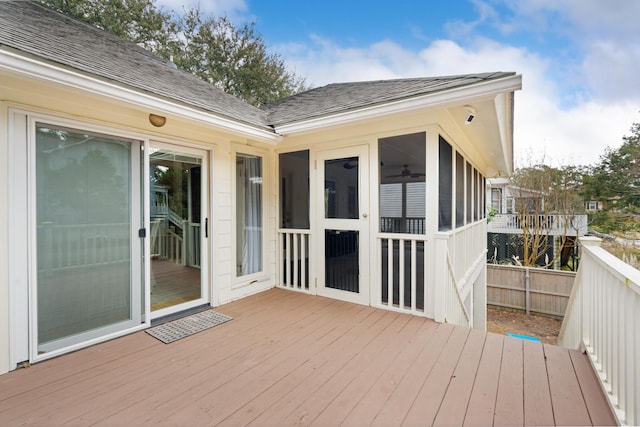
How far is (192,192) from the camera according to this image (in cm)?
359

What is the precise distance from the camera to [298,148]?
437 centimetres

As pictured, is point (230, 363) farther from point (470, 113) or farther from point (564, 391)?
point (470, 113)

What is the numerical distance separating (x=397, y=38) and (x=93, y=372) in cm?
896

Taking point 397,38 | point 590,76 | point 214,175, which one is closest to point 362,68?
point 397,38

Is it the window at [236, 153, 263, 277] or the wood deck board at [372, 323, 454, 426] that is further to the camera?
the window at [236, 153, 263, 277]

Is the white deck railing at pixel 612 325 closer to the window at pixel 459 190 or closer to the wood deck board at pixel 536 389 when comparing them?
the wood deck board at pixel 536 389

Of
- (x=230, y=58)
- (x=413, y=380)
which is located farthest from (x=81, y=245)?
(x=230, y=58)

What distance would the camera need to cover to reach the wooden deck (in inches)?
70.4

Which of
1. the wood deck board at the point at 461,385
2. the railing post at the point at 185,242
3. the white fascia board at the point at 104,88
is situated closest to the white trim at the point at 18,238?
the white fascia board at the point at 104,88

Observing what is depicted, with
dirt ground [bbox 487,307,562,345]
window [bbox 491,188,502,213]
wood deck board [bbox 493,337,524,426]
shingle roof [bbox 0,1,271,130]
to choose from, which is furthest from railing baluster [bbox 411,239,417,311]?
window [bbox 491,188,502,213]

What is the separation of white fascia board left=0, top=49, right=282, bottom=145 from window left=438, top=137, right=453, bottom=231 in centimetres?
245

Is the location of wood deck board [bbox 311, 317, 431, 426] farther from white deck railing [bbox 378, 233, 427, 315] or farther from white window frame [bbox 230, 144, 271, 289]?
white window frame [bbox 230, 144, 271, 289]

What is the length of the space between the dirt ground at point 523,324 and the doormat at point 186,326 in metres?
6.92

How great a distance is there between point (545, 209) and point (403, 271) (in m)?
11.1
